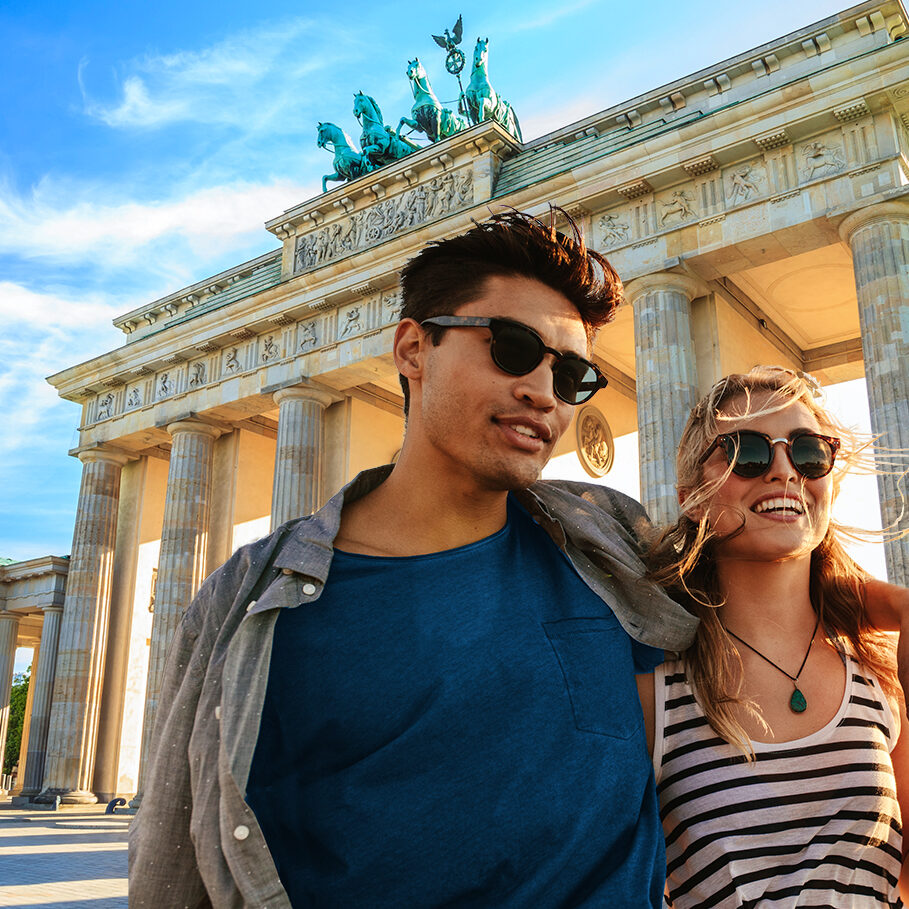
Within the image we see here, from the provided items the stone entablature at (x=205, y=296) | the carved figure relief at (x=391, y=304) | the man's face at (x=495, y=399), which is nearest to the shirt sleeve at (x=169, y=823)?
the man's face at (x=495, y=399)

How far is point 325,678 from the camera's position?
1786 mm

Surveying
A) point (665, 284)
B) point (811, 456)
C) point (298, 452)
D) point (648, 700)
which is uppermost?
point (665, 284)

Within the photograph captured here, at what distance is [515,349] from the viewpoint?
2055 mm

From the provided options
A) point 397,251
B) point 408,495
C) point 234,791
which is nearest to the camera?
point 234,791

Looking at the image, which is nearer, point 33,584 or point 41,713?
point 41,713

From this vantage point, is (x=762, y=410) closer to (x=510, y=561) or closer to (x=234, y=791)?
(x=510, y=561)

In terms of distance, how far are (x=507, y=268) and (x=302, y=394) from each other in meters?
19.9

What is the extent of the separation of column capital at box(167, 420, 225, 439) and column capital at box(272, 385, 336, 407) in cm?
303

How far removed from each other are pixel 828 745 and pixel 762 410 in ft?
2.56

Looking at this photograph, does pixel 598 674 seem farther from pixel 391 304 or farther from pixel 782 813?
pixel 391 304

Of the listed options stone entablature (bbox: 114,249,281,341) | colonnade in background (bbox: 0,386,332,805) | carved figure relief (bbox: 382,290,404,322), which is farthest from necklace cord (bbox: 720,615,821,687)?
stone entablature (bbox: 114,249,281,341)

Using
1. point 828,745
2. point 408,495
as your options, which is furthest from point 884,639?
point 408,495

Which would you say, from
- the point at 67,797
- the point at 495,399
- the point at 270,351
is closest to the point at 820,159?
the point at 270,351

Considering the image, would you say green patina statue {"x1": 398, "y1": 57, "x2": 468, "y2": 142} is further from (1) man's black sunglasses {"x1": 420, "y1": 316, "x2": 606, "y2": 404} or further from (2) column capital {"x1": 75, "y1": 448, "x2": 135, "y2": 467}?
(1) man's black sunglasses {"x1": 420, "y1": 316, "x2": 606, "y2": 404}
